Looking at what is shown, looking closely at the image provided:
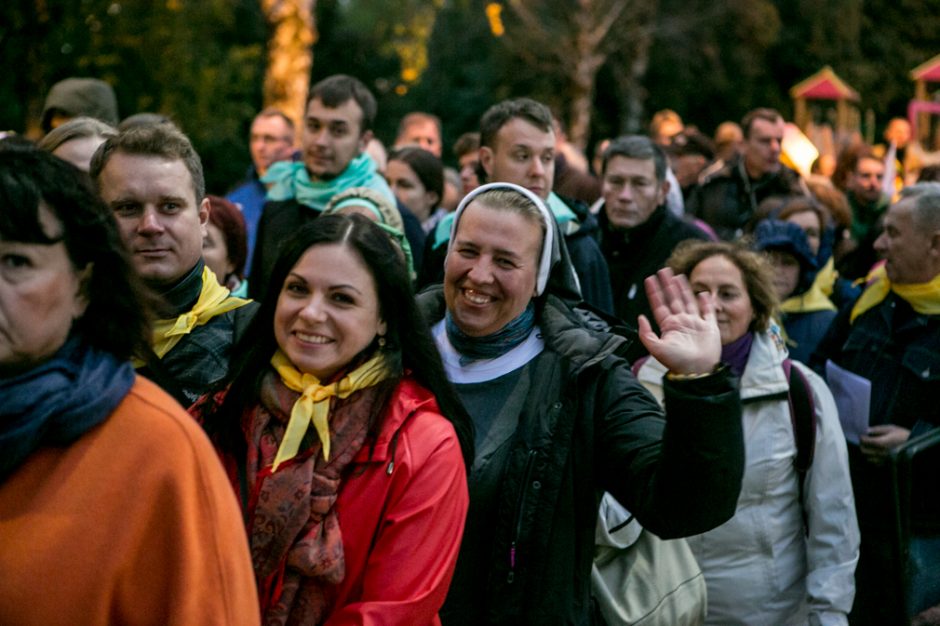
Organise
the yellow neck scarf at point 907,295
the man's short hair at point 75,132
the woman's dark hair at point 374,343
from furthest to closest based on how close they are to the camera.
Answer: the yellow neck scarf at point 907,295 → the man's short hair at point 75,132 → the woman's dark hair at point 374,343

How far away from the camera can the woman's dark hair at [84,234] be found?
2.13 meters

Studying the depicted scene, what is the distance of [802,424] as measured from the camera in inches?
186

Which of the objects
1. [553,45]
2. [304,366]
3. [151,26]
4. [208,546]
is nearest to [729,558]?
[304,366]

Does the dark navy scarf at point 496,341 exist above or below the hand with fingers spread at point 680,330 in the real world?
below

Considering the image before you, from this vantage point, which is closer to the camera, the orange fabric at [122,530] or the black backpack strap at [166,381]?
the orange fabric at [122,530]

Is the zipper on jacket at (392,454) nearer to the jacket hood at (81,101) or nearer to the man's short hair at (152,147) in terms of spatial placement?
the man's short hair at (152,147)

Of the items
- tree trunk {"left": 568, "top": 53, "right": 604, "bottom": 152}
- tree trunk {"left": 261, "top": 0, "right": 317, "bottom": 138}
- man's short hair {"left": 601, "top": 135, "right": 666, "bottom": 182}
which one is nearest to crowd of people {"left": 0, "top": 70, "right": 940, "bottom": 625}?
man's short hair {"left": 601, "top": 135, "right": 666, "bottom": 182}

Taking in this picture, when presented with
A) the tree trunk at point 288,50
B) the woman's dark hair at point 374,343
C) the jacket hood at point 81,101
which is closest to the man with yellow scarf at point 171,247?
the woman's dark hair at point 374,343

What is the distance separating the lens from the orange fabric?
2.04 meters

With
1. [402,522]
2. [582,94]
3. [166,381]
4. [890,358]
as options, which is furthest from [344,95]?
[582,94]

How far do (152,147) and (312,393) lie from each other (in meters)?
1.05

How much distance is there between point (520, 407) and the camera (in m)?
3.53

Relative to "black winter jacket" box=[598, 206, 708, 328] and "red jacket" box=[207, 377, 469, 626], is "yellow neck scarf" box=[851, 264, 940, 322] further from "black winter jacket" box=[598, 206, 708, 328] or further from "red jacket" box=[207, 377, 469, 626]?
"red jacket" box=[207, 377, 469, 626]

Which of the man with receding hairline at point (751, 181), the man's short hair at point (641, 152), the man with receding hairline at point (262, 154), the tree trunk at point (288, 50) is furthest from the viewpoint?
the tree trunk at point (288, 50)
